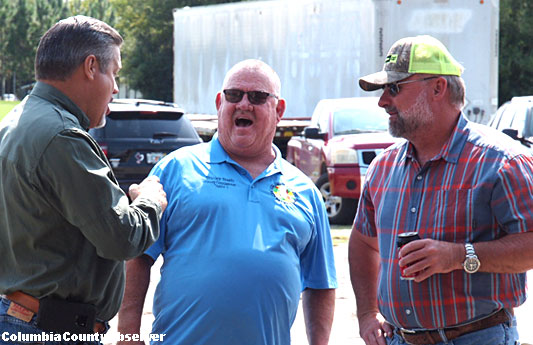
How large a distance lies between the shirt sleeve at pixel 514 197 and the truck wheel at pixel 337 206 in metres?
9.49

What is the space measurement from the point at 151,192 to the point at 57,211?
0.49 meters

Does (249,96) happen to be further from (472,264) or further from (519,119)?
(519,119)

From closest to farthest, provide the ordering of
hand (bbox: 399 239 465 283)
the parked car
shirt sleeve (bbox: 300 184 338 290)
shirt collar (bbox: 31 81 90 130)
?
1. shirt collar (bbox: 31 81 90 130)
2. hand (bbox: 399 239 465 283)
3. shirt sleeve (bbox: 300 184 338 290)
4. the parked car

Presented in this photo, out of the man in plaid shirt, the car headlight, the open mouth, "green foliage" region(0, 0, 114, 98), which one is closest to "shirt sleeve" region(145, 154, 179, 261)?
the open mouth

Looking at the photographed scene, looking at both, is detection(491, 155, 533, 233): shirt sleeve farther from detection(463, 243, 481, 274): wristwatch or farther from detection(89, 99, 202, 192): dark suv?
detection(89, 99, 202, 192): dark suv

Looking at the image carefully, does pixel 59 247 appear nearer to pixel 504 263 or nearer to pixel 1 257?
pixel 1 257

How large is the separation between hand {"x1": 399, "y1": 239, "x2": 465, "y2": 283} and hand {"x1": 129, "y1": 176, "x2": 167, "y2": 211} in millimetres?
985

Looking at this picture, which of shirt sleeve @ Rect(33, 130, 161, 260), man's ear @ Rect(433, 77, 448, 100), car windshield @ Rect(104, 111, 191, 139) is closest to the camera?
shirt sleeve @ Rect(33, 130, 161, 260)

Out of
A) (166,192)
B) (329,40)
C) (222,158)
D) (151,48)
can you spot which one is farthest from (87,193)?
(151,48)

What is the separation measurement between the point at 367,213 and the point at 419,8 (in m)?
13.9

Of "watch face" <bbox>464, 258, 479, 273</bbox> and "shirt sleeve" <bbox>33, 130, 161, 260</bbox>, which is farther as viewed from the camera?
"watch face" <bbox>464, 258, 479, 273</bbox>

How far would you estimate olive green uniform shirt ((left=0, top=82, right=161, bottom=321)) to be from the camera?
302cm

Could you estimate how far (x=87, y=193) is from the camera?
3033mm

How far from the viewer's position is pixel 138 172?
13.0 m
